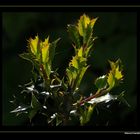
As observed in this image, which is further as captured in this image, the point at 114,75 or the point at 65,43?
the point at 65,43

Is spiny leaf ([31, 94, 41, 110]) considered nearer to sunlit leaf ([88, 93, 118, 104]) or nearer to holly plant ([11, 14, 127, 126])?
holly plant ([11, 14, 127, 126])

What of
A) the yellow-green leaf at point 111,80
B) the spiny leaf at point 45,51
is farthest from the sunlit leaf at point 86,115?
the spiny leaf at point 45,51

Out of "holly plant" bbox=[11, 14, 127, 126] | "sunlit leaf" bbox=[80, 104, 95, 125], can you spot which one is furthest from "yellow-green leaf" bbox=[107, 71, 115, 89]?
"sunlit leaf" bbox=[80, 104, 95, 125]

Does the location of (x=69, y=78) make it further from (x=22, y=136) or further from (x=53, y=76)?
(x=22, y=136)

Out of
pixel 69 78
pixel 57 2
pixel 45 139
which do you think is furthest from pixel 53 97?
pixel 57 2

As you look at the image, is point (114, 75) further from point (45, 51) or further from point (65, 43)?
point (65, 43)

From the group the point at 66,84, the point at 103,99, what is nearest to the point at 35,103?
the point at 66,84
